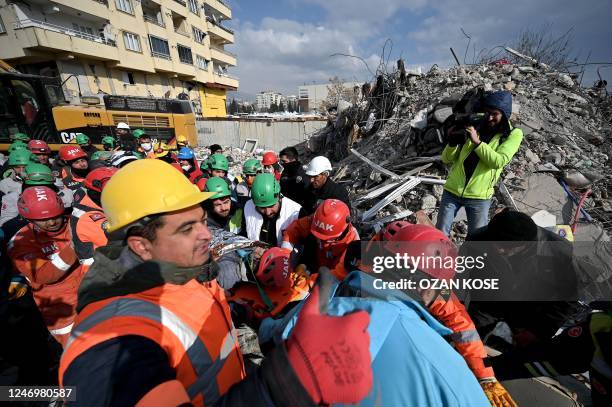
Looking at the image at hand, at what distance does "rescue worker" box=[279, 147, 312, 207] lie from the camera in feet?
15.7

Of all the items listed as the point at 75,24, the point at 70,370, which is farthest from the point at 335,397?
the point at 75,24

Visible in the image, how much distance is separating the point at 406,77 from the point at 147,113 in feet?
35.3

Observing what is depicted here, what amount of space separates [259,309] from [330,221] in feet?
3.87

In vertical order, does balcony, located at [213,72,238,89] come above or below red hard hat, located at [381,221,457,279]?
above

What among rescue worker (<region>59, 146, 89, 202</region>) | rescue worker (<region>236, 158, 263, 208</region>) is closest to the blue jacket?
rescue worker (<region>236, 158, 263, 208</region>)

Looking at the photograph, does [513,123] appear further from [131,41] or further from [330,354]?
[131,41]

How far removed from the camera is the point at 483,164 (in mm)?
3199

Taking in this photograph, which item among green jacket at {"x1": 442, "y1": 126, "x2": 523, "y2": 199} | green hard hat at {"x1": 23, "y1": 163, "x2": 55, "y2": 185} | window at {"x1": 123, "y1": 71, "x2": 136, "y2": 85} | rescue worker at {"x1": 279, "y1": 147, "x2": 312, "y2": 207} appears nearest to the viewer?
green jacket at {"x1": 442, "y1": 126, "x2": 523, "y2": 199}

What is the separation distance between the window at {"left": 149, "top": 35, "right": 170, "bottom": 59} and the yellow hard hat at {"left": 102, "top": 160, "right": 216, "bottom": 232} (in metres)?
28.5

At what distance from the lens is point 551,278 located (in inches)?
83.5

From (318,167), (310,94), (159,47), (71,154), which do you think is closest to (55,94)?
(71,154)

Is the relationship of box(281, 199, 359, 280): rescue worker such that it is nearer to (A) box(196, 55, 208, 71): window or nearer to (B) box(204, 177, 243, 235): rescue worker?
(B) box(204, 177, 243, 235): rescue worker

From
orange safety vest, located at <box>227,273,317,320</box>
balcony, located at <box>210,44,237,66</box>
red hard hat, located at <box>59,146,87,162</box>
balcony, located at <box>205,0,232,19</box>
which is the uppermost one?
balcony, located at <box>205,0,232,19</box>

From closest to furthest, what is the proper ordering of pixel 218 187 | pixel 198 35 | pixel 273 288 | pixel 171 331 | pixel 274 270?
pixel 171 331 < pixel 274 270 < pixel 273 288 < pixel 218 187 < pixel 198 35
